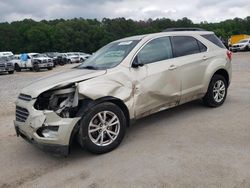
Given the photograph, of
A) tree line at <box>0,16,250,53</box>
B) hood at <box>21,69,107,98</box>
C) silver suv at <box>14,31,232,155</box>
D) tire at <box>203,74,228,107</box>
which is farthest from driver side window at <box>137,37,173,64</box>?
tree line at <box>0,16,250,53</box>

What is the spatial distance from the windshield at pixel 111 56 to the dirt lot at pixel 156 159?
51.6 inches

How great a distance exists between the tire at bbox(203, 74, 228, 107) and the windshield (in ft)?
6.70

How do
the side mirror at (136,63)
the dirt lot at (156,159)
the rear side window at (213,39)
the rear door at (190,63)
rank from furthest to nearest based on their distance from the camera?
1. the rear side window at (213,39)
2. the rear door at (190,63)
3. the side mirror at (136,63)
4. the dirt lot at (156,159)

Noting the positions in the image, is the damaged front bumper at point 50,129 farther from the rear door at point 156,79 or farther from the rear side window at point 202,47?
the rear side window at point 202,47

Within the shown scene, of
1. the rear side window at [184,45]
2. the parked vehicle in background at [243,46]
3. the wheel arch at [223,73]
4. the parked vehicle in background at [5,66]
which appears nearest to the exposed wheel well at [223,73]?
the wheel arch at [223,73]

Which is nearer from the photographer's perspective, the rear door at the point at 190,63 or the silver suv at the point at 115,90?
the silver suv at the point at 115,90

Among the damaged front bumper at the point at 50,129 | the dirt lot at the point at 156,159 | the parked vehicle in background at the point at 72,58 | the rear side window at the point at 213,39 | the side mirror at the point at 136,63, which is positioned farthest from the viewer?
the parked vehicle in background at the point at 72,58

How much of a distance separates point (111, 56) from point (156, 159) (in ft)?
6.96

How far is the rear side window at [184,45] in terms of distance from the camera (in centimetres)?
568

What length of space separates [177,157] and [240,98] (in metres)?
3.94

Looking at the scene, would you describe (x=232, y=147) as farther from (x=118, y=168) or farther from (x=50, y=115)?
(x=50, y=115)

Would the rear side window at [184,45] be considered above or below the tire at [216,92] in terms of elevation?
above

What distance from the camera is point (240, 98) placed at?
733 centimetres

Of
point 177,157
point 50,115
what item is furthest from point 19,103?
point 177,157
